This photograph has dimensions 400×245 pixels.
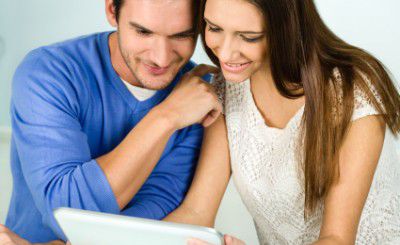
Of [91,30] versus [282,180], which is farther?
[91,30]

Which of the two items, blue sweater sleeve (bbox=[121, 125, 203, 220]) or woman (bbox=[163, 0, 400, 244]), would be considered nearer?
woman (bbox=[163, 0, 400, 244])

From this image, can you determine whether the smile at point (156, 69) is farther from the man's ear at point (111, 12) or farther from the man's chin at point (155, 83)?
the man's ear at point (111, 12)

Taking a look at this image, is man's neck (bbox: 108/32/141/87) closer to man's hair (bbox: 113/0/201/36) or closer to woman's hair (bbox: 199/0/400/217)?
man's hair (bbox: 113/0/201/36)

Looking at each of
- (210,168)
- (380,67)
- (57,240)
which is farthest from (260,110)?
(57,240)

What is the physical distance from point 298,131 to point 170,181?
0.40 metres

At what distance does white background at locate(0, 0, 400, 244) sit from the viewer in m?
3.27


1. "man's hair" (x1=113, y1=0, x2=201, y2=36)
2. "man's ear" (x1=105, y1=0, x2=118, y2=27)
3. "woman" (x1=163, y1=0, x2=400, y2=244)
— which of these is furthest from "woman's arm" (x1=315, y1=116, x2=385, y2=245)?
"man's ear" (x1=105, y1=0, x2=118, y2=27)

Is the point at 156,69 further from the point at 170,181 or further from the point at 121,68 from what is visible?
the point at 170,181

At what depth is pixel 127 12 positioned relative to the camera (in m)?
1.75

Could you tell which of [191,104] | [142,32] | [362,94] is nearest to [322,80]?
[362,94]

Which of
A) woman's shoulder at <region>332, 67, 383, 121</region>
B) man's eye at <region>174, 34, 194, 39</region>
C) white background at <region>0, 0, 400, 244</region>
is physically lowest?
white background at <region>0, 0, 400, 244</region>

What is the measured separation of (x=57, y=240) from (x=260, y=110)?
0.64 m

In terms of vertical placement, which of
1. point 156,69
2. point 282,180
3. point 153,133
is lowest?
point 282,180

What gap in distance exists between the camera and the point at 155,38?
5.67 feet
